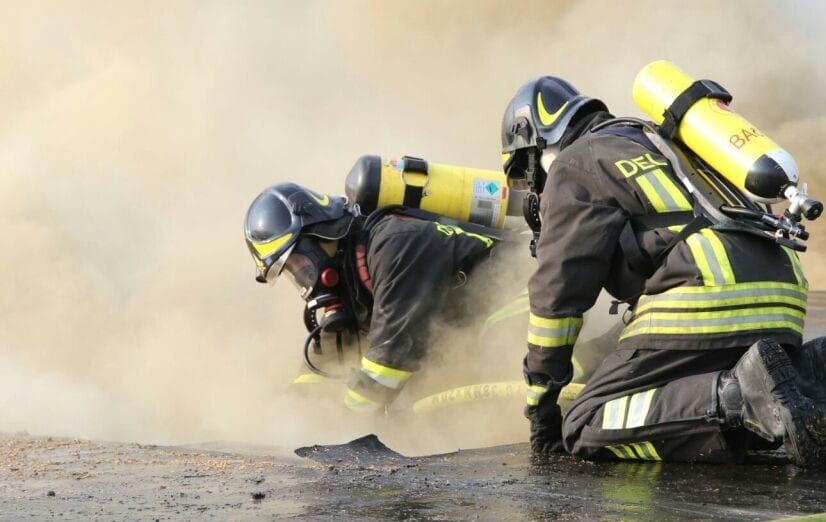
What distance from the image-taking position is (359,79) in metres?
12.1

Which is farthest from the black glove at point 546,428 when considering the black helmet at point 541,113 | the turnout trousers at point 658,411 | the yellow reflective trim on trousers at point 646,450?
the black helmet at point 541,113

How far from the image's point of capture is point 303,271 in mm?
5715

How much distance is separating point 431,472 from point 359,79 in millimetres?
8741

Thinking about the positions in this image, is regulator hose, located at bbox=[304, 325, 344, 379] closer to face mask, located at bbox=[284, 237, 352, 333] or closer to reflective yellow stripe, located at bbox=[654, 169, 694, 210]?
face mask, located at bbox=[284, 237, 352, 333]

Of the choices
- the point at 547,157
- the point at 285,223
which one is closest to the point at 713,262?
the point at 547,157

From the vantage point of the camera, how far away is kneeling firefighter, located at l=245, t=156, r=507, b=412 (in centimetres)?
534

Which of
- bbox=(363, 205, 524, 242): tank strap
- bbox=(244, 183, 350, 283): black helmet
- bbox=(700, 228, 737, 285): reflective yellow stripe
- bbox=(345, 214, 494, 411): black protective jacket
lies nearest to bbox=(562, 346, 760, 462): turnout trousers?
bbox=(700, 228, 737, 285): reflective yellow stripe

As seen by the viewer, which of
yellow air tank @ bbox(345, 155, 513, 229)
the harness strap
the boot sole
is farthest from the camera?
yellow air tank @ bbox(345, 155, 513, 229)

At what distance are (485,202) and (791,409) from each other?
2736 mm

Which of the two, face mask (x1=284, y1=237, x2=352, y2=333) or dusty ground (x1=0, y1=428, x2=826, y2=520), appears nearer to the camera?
dusty ground (x1=0, y1=428, x2=826, y2=520)

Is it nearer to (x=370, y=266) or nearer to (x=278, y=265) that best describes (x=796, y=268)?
(x=370, y=266)

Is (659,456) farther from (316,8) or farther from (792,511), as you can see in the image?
(316,8)

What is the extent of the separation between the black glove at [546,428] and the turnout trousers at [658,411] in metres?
0.13

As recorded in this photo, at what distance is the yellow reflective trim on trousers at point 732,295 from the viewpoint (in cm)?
368
